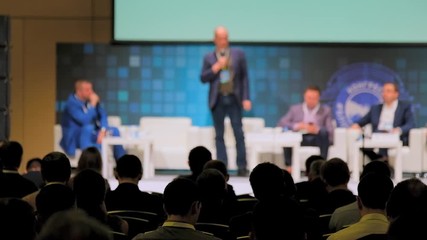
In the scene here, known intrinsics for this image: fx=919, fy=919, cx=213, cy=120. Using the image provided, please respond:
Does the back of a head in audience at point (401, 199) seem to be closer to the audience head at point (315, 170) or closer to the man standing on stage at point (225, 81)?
the audience head at point (315, 170)

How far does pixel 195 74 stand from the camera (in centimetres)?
1212

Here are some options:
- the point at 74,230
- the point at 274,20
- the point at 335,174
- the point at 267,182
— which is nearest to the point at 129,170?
the point at 267,182

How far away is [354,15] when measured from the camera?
1126cm

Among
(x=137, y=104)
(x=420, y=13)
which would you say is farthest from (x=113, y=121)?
(x=420, y=13)

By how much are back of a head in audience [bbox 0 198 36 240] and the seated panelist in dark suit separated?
859cm

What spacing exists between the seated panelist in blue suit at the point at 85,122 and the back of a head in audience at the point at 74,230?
29.4ft

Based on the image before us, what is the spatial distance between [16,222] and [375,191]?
2.00 m

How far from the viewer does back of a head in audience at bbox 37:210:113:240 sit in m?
1.78

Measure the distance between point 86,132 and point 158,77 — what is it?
1.66m

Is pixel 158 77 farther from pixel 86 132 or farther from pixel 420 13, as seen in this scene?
pixel 420 13

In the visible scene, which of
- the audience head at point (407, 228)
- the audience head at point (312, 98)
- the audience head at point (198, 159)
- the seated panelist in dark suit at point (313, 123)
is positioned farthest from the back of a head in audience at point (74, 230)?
the audience head at point (312, 98)

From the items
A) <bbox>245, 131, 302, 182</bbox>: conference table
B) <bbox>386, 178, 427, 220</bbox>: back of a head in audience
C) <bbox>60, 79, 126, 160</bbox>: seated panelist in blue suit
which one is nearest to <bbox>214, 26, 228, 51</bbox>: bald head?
<bbox>245, 131, 302, 182</bbox>: conference table

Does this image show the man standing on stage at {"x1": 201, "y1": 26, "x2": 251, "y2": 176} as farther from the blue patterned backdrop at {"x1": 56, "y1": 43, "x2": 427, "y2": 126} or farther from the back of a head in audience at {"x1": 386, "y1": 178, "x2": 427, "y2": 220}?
the back of a head in audience at {"x1": 386, "y1": 178, "x2": 427, "y2": 220}

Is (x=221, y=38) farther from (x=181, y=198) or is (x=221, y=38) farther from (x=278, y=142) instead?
(x=181, y=198)
